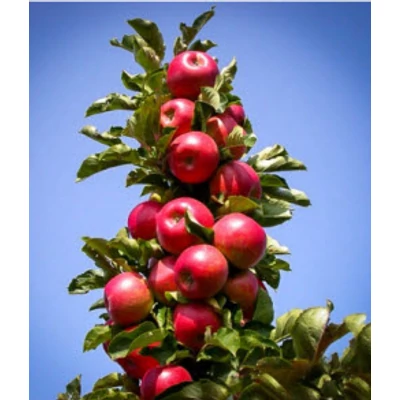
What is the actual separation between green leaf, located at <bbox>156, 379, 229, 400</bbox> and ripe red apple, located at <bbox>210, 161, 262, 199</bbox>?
108cm

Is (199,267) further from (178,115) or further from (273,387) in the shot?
(178,115)

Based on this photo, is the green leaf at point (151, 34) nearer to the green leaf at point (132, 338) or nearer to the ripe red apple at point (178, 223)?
the ripe red apple at point (178, 223)

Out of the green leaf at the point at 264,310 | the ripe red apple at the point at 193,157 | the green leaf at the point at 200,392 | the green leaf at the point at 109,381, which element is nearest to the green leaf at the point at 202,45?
the ripe red apple at the point at 193,157

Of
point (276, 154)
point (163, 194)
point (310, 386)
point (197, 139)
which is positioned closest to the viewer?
point (310, 386)

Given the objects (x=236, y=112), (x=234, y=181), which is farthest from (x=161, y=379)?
(x=236, y=112)

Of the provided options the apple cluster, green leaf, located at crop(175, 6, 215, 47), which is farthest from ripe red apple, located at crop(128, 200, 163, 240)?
green leaf, located at crop(175, 6, 215, 47)

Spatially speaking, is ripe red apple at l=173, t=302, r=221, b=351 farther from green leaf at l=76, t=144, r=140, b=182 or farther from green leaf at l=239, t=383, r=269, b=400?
green leaf at l=76, t=144, r=140, b=182

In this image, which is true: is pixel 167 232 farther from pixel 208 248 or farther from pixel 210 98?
pixel 210 98

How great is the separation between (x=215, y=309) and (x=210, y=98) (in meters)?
1.18

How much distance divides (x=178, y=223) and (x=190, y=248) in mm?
156

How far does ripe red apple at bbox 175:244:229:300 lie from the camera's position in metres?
3.11

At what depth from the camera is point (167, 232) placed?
332cm

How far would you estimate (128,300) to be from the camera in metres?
3.28

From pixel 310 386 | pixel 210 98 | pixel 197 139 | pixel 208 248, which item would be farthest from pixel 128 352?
pixel 210 98
